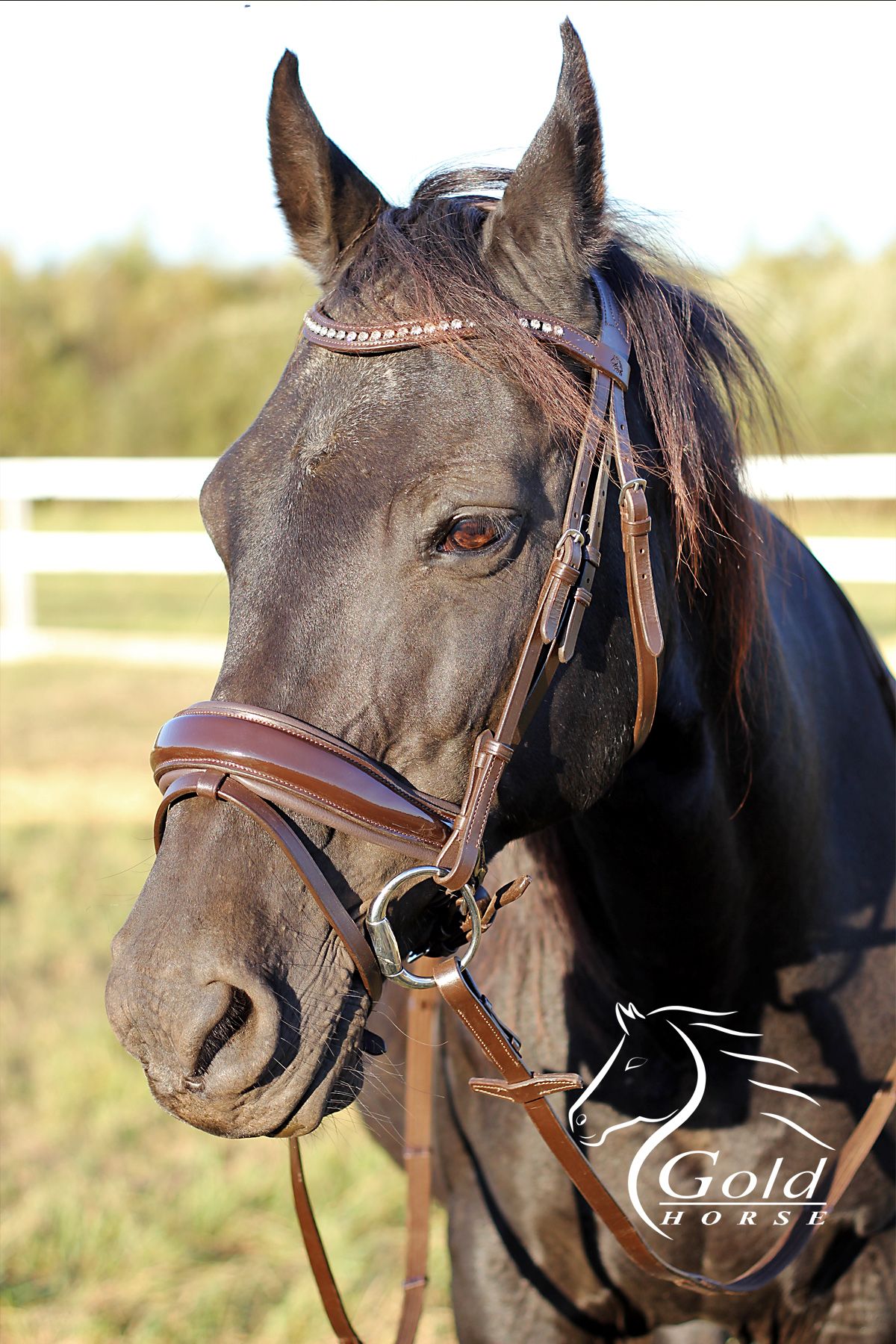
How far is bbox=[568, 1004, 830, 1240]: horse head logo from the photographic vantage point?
2074mm

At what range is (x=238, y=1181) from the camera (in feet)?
12.0

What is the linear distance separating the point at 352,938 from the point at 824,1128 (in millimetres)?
1158

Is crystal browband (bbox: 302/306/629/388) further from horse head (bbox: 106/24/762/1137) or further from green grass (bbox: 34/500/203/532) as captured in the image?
green grass (bbox: 34/500/203/532)

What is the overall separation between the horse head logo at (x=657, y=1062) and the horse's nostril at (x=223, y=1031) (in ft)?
2.99

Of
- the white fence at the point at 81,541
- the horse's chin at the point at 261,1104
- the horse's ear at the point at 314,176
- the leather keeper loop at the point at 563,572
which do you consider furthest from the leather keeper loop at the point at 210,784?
the white fence at the point at 81,541

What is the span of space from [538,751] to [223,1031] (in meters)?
0.55

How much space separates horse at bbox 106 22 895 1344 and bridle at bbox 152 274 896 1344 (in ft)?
0.07

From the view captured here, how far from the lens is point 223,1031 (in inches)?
54.6

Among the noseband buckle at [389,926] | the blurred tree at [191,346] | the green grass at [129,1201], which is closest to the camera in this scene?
the noseband buckle at [389,926]

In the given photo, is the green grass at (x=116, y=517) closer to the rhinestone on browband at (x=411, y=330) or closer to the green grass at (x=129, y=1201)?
the green grass at (x=129, y=1201)

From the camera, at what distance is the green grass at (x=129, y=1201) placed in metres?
3.10

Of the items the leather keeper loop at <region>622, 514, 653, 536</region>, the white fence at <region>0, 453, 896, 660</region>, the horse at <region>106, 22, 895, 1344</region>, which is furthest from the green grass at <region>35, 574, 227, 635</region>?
the leather keeper loop at <region>622, 514, 653, 536</region>

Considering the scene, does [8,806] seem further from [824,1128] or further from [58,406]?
[58,406]

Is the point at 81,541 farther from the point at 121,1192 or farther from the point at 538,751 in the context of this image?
the point at 538,751
